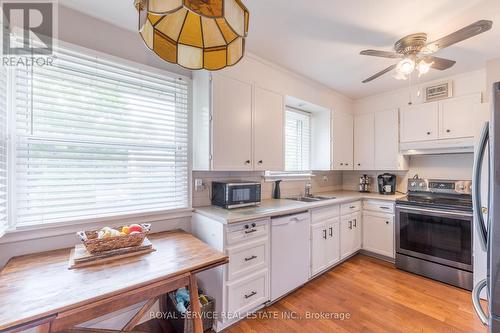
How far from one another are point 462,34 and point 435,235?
85.6 inches

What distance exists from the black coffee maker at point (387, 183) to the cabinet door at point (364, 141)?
24cm

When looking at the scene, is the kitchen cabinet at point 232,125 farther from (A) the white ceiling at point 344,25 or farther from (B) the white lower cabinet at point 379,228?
(B) the white lower cabinet at point 379,228

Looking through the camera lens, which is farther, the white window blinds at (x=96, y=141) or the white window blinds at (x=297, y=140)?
the white window blinds at (x=297, y=140)

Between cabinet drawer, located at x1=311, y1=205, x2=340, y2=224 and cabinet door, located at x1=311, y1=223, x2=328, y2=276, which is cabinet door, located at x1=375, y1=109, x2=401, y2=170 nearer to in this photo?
cabinet drawer, located at x1=311, y1=205, x2=340, y2=224


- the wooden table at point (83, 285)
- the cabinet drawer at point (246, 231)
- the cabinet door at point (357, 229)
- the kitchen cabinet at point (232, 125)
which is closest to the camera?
the wooden table at point (83, 285)

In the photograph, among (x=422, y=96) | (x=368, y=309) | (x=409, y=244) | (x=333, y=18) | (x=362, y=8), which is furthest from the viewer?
(x=422, y=96)

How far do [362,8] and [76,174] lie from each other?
2.52m

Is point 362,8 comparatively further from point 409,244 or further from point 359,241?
point 359,241

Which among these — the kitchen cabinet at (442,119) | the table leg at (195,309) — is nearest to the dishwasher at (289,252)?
the table leg at (195,309)

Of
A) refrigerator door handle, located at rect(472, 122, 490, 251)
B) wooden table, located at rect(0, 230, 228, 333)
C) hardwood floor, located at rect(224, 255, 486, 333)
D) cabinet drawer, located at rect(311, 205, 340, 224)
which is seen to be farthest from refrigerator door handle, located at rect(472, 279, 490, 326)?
cabinet drawer, located at rect(311, 205, 340, 224)

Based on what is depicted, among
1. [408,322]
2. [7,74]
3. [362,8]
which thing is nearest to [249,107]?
[362,8]

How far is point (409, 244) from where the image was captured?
9.07 ft

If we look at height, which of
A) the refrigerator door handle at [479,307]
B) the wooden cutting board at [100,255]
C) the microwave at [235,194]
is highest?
the microwave at [235,194]

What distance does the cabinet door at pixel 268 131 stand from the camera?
7.77 feet
